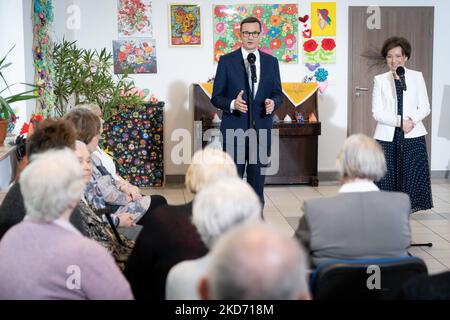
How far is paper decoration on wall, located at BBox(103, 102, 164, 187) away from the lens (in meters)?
7.69

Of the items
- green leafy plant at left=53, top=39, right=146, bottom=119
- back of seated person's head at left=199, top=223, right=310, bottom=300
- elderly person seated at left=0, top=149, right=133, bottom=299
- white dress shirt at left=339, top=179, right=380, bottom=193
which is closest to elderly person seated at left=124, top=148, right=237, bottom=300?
elderly person seated at left=0, top=149, right=133, bottom=299

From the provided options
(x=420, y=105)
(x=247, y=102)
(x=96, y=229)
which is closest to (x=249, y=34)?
(x=247, y=102)

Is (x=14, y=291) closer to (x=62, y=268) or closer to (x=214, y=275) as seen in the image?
(x=62, y=268)

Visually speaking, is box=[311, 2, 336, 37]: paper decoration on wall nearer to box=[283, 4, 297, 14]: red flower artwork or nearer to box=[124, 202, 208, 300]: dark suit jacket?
box=[283, 4, 297, 14]: red flower artwork

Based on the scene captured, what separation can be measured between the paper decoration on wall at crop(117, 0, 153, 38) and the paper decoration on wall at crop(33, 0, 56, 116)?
3.96 feet

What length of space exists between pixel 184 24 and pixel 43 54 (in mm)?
2046

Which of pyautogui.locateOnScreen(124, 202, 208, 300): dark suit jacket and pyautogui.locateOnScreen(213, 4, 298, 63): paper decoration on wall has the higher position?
pyautogui.locateOnScreen(213, 4, 298, 63): paper decoration on wall

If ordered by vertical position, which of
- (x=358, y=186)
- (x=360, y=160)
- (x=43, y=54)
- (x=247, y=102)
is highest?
(x=43, y=54)

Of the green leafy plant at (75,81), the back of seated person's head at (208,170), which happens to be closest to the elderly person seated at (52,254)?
the back of seated person's head at (208,170)

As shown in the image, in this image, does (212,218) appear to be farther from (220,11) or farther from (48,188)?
(220,11)

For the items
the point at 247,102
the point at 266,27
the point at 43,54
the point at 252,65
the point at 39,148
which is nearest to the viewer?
the point at 39,148

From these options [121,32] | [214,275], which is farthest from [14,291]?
[121,32]

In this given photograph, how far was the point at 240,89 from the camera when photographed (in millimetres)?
5074

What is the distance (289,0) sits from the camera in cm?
799
